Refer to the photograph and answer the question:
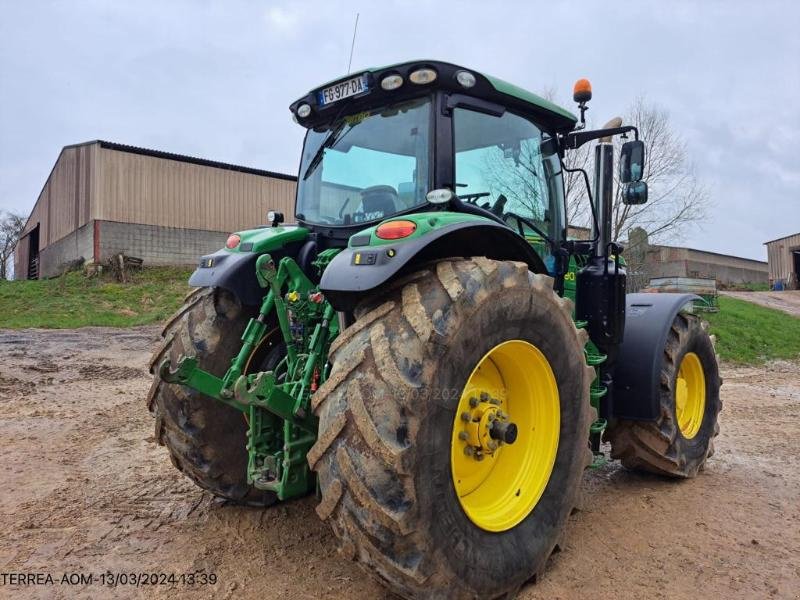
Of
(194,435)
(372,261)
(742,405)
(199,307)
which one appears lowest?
(742,405)

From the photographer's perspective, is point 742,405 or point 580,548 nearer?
point 580,548

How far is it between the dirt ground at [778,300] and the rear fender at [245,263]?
22.3 m

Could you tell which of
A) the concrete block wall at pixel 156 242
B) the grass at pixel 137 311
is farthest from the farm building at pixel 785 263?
the concrete block wall at pixel 156 242

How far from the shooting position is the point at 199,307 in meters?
3.32

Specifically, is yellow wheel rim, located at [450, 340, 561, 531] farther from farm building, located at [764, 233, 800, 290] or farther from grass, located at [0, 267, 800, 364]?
farm building, located at [764, 233, 800, 290]

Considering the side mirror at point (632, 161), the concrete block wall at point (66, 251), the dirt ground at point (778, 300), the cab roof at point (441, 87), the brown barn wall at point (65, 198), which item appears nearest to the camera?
the cab roof at point (441, 87)

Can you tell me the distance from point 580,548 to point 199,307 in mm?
2439

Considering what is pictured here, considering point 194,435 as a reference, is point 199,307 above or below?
above

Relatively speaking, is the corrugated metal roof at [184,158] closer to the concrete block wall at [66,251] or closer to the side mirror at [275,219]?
the concrete block wall at [66,251]

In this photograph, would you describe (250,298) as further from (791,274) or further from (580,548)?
(791,274)

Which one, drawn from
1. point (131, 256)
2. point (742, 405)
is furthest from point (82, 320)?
point (742, 405)

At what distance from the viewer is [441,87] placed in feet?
9.86

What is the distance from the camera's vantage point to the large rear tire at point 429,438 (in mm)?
2043

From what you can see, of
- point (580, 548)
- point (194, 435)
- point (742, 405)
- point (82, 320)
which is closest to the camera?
point (580, 548)
